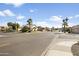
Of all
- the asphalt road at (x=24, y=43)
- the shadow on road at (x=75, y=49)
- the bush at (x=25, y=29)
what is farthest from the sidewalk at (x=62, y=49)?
the bush at (x=25, y=29)

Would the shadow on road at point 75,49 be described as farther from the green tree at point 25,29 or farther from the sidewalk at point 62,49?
the green tree at point 25,29

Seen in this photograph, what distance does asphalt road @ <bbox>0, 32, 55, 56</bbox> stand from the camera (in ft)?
33.7

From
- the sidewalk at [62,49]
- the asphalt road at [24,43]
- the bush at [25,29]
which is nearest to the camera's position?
the sidewalk at [62,49]

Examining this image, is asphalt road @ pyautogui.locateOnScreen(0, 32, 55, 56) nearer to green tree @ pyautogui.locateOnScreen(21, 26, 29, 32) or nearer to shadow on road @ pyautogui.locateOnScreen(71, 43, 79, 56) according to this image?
green tree @ pyautogui.locateOnScreen(21, 26, 29, 32)

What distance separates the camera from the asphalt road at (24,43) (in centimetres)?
1027

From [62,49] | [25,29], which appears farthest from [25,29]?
[62,49]

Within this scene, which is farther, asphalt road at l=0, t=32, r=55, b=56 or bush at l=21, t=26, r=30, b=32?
bush at l=21, t=26, r=30, b=32

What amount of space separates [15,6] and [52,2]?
1.46m

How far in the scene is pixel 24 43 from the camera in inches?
432

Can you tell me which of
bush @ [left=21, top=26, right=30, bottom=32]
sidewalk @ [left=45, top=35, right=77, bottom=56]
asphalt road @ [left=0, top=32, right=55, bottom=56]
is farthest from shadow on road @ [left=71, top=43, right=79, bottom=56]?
bush @ [left=21, top=26, right=30, bottom=32]

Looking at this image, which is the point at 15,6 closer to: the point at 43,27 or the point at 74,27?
the point at 43,27

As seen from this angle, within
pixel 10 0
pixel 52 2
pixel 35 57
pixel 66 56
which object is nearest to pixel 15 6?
pixel 10 0

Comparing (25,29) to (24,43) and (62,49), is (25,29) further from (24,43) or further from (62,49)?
(62,49)

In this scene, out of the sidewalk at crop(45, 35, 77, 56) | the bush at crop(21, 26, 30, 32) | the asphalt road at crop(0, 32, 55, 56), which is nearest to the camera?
the sidewalk at crop(45, 35, 77, 56)
